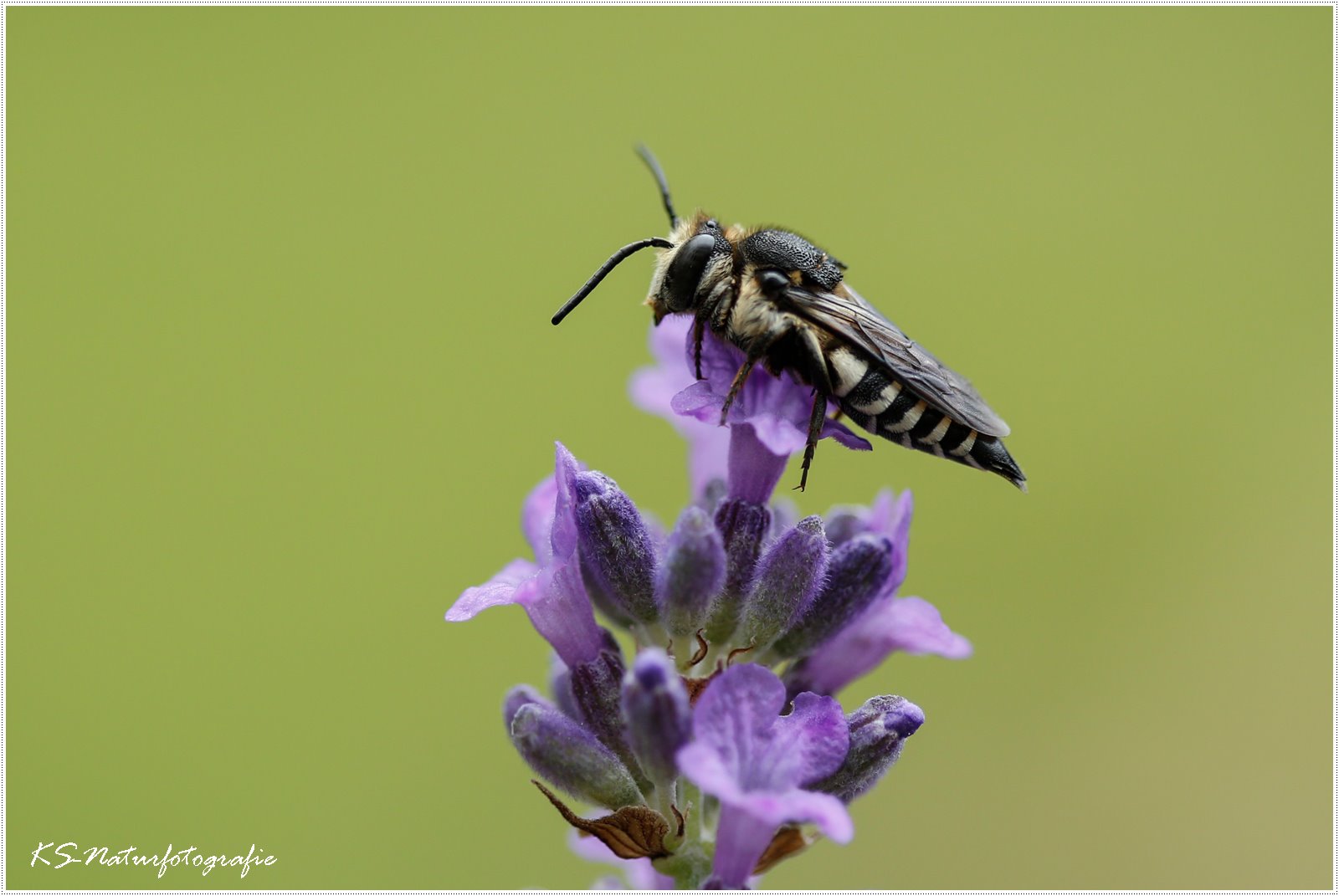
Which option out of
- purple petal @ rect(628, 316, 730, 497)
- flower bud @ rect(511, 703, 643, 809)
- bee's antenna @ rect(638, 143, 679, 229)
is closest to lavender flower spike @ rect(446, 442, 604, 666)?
flower bud @ rect(511, 703, 643, 809)

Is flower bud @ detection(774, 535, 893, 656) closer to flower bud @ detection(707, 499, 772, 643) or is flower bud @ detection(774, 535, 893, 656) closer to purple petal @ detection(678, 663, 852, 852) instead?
flower bud @ detection(707, 499, 772, 643)

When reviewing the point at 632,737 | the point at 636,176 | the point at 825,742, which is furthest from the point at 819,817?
the point at 636,176

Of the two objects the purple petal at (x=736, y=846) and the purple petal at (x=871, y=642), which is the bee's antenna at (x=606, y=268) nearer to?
the purple petal at (x=871, y=642)

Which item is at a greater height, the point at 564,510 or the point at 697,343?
the point at 697,343

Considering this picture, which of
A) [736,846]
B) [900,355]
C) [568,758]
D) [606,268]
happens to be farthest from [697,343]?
[736,846]

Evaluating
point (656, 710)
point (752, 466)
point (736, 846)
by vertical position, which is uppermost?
point (752, 466)

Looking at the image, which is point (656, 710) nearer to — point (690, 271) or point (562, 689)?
point (562, 689)

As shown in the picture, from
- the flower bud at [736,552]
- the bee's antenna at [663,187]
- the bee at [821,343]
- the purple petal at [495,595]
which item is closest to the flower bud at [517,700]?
the purple petal at [495,595]
